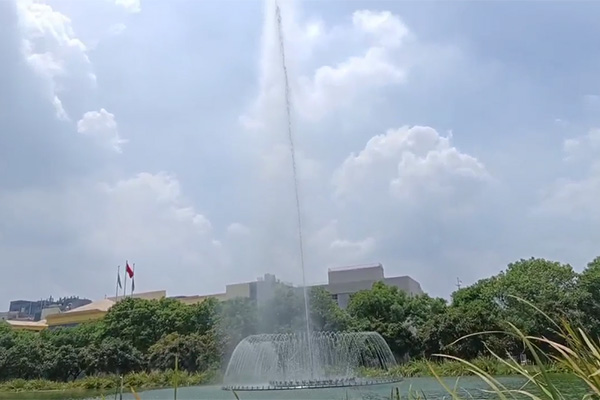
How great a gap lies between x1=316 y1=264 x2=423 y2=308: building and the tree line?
1801 centimetres

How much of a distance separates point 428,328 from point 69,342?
21382 mm

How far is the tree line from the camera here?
25906 mm

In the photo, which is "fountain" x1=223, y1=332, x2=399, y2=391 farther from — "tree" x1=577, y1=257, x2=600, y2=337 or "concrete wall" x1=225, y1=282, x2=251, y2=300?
"concrete wall" x1=225, y1=282, x2=251, y2=300

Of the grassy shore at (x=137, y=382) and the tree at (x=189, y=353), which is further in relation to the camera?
the tree at (x=189, y=353)

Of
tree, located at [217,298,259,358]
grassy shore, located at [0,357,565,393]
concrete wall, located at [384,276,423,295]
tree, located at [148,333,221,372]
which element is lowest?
grassy shore, located at [0,357,565,393]

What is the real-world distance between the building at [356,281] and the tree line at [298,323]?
18.0 meters

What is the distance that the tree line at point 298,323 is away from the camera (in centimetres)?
2591

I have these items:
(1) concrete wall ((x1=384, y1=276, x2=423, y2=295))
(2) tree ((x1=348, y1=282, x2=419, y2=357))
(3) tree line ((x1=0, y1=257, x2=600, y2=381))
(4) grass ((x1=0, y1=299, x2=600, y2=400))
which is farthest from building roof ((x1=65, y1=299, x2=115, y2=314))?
(2) tree ((x1=348, y1=282, x2=419, y2=357))

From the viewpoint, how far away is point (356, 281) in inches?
2212

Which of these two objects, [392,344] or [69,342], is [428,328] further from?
[69,342]

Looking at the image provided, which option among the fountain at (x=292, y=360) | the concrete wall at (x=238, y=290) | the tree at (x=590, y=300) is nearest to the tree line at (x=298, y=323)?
the tree at (x=590, y=300)

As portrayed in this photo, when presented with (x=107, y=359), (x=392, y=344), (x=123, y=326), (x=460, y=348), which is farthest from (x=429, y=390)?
(x=123, y=326)

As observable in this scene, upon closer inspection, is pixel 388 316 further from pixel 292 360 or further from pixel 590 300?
pixel 292 360

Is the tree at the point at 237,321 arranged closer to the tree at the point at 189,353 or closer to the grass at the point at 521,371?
the tree at the point at 189,353
